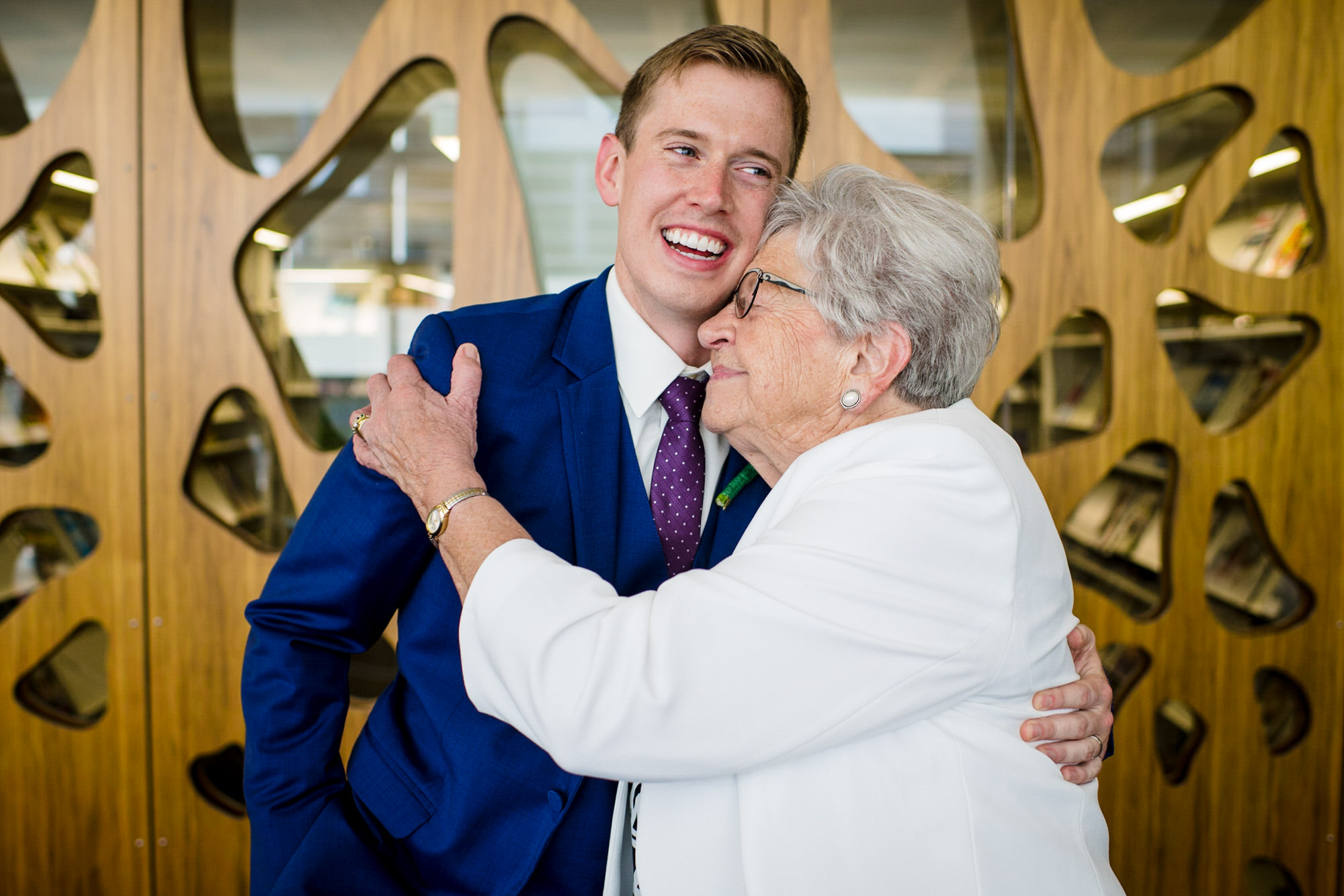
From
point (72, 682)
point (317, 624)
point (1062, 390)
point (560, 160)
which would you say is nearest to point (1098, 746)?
point (317, 624)

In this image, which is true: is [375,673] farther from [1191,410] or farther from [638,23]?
[1191,410]

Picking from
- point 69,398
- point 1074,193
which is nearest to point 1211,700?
point 1074,193

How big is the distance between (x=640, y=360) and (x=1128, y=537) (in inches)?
87.9

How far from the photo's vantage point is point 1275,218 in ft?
8.68

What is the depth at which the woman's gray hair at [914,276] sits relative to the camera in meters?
1.14

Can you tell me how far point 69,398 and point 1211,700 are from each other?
11.4ft

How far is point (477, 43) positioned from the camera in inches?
96.1

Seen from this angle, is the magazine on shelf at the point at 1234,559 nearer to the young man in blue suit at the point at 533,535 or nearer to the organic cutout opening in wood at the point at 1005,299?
the organic cutout opening in wood at the point at 1005,299

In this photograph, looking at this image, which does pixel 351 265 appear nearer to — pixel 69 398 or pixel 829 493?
pixel 69 398

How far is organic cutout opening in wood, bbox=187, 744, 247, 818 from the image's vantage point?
2.56m

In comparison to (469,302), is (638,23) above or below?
above

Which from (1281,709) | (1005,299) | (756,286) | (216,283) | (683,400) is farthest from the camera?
(1281,709)

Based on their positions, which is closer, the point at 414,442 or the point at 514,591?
the point at 514,591

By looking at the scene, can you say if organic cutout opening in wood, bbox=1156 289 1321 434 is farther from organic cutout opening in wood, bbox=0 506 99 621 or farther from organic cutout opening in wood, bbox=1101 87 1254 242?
organic cutout opening in wood, bbox=0 506 99 621
